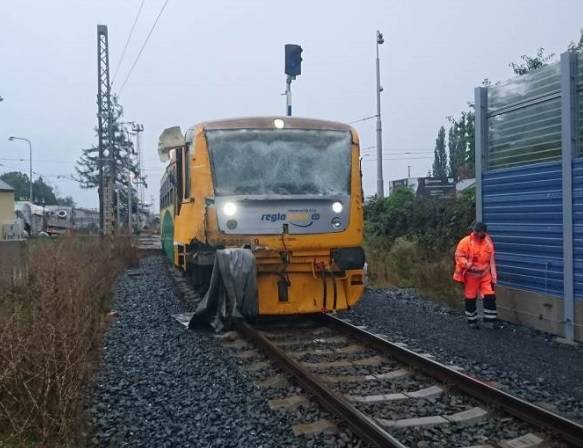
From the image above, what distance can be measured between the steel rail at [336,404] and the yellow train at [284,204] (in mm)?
1440

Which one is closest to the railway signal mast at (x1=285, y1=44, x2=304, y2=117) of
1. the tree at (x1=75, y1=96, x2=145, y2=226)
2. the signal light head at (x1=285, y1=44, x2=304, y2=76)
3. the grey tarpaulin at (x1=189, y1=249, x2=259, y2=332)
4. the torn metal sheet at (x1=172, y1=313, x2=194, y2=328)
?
the signal light head at (x1=285, y1=44, x2=304, y2=76)

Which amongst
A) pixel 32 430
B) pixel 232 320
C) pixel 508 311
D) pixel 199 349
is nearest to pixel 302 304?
pixel 232 320

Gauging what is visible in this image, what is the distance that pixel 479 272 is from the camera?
366 inches

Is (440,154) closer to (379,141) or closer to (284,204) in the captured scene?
(379,141)

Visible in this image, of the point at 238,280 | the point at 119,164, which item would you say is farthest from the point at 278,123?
the point at 119,164

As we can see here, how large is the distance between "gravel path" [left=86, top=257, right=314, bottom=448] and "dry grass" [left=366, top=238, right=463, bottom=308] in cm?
518

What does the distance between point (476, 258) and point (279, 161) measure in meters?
3.11

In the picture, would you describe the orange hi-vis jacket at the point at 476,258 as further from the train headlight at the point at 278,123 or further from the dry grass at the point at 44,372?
the dry grass at the point at 44,372

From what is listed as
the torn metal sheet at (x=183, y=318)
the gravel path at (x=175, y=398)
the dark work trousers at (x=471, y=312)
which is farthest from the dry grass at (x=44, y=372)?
the dark work trousers at (x=471, y=312)

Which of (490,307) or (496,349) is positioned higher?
(490,307)

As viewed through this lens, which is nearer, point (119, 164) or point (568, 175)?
point (568, 175)

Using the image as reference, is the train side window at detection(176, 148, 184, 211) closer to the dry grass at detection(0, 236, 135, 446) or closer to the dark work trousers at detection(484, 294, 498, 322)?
the dry grass at detection(0, 236, 135, 446)

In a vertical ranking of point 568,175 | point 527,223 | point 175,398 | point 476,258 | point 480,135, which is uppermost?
point 480,135

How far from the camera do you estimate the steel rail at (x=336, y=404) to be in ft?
14.8
